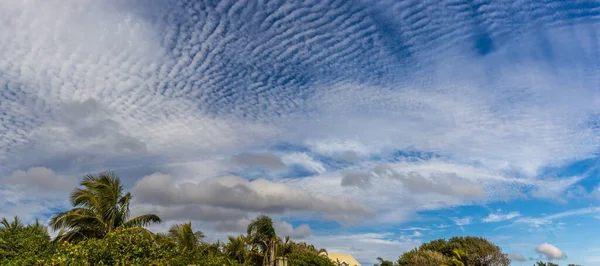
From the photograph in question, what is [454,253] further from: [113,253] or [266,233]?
[113,253]

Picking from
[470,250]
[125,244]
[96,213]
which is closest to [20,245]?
[96,213]

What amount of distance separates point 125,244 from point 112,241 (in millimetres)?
294

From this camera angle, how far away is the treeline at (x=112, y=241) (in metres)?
10.1

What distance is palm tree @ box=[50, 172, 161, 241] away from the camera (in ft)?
68.3

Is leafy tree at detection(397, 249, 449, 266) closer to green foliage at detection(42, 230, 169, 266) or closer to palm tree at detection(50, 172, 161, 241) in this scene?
palm tree at detection(50, 172, 161, 241)

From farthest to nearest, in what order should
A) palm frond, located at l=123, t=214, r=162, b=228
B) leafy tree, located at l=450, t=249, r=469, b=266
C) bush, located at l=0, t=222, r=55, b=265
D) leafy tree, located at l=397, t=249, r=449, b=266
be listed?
leafy tree, located at l=397, t=249, r=449, b=266 → leafy tree, located at l=450, t=249, r=469, b=266 → palm frond, located at l=123, t=214, r=162, b=228 → bush, located at l=0, t=222, r=55, b=265

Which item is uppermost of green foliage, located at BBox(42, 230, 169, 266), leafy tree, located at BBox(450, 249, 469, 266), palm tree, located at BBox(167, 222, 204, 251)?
palm tree, located at BBox(167, 222, 204, 251)

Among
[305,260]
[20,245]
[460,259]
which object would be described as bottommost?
[460,259]

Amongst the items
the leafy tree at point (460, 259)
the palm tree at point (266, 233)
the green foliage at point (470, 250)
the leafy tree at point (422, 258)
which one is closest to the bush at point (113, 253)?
the palm tree at point (266, 233)

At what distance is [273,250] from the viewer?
2911 cm

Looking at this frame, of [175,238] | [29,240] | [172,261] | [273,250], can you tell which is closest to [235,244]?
[175,238]

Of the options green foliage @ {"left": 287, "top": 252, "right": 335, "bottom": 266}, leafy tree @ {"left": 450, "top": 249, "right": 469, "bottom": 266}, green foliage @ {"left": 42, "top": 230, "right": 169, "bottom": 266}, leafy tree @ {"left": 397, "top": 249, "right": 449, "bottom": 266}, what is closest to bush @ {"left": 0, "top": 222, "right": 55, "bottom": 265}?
green foliage @ {"left": 42, "top": 230, "right": 169, "bottom": 266}

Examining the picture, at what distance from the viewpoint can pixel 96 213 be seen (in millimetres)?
21859

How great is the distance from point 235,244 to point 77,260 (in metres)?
27.6
